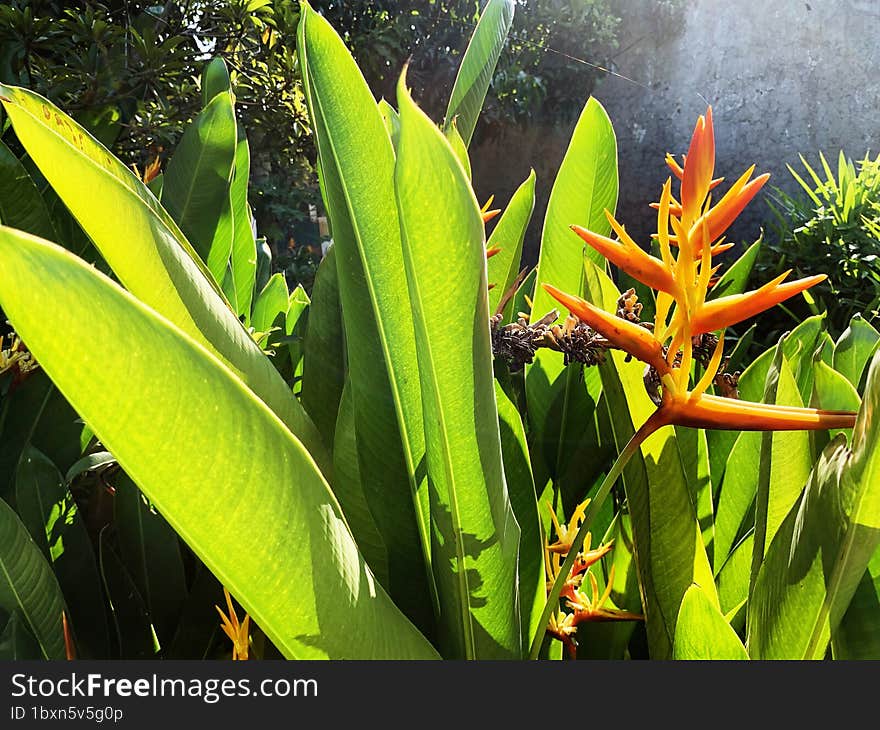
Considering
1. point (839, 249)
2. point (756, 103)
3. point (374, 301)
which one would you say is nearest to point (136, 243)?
point (374, 301)

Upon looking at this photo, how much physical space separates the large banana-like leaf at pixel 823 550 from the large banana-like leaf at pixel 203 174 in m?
0.52

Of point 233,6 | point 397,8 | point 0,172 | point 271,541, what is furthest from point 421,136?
point 397,8

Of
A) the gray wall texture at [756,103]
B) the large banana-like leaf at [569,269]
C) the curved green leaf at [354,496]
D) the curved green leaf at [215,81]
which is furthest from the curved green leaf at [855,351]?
the gray wall texture at [756,103]

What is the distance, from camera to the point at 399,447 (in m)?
0.41

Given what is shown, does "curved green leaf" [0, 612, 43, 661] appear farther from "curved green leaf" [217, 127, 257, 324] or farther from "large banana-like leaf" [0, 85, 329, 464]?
"curved green leaf" [217, 127, 257, 324]

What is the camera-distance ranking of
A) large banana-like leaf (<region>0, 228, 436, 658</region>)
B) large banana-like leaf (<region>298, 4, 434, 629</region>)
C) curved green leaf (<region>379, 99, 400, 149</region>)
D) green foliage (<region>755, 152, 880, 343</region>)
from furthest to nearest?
1. green foliage (<region>755, 152, 880, 343</region>)
2. curved green leaf (<region>379, 99, 400, 149</region>)
3. large banana-like leaf (<region>298, 4, 434, 629</region>)
4. large banana-like leaf (<region>0, 228, 436, 658</region>)

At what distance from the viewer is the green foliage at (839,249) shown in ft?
10.2

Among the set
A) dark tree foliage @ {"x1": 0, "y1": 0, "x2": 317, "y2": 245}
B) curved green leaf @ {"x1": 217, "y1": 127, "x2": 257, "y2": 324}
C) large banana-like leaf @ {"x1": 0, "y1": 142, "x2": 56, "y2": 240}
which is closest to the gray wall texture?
dark tree foliage @ {"x1": 0, "y1": 0, "x2": 317, "y2": 245}

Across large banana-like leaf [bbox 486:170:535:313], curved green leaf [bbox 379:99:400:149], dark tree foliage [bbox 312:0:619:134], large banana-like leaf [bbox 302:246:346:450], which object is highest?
dark tree foliage [bbox 312:0:619:134]

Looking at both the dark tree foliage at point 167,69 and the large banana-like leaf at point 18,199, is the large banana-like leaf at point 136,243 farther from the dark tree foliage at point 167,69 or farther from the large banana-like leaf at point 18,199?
the large banana-like leaf at point 18,199

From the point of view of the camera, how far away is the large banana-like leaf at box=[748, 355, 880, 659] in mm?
322

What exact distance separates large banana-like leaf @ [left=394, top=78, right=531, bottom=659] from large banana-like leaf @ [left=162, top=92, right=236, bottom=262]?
0.41 meters

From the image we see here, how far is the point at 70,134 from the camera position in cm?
44

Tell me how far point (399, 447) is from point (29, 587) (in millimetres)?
222
